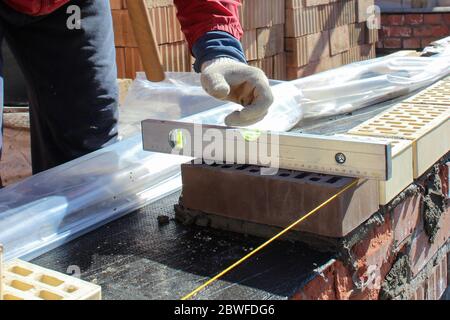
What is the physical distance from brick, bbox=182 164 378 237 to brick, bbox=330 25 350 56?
3.74 m

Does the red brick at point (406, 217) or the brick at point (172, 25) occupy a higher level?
the brick at point (172, 25)

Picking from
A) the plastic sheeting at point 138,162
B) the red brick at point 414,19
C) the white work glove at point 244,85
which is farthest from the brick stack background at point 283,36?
the white work glove at point 244,85

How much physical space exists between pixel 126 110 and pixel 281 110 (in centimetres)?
85

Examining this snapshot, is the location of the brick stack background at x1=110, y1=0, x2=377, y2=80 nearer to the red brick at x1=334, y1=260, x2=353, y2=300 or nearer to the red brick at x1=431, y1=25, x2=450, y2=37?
the red brick at x1=431, y1=25, x2=450, y2=37

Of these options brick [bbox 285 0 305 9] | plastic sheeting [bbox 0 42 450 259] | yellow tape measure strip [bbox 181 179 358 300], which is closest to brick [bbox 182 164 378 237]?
yellow tape measure strip [bbox 181 179 358 300]

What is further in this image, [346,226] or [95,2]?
[95,2]

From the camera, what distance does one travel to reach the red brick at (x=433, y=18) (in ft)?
23.2

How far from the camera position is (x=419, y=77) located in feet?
9.87

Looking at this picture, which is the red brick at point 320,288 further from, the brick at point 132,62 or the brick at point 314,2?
the brick at point 314,2

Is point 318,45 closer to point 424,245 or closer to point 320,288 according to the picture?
point 424,245

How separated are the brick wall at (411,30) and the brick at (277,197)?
584 cm

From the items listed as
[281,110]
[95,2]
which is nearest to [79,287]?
[95,2]

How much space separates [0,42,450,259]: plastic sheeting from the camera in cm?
172

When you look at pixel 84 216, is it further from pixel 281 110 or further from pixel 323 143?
pixel 281 110
